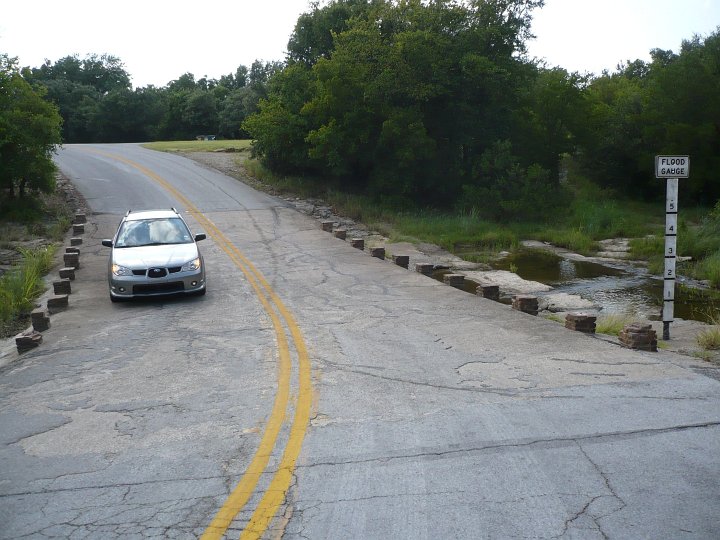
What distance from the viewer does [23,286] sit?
49.8 feet

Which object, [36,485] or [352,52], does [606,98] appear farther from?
[36,485]

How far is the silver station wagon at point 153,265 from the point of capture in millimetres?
13367

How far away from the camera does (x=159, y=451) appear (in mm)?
6180

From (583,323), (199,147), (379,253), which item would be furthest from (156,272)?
(199,147)

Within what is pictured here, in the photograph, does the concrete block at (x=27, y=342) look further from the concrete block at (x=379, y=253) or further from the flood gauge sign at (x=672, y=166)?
the concrete block at (x=379, y=253)

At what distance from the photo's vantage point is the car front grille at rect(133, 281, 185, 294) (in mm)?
13332

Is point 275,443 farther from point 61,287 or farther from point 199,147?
point 199,147

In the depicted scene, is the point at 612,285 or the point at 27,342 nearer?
the point at 27,342

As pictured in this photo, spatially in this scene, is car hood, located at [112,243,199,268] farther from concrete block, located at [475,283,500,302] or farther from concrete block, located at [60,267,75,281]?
concrete block, located at [475,283,500,302]

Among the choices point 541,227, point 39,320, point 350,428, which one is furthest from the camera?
point 541,227

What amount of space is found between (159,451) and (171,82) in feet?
304

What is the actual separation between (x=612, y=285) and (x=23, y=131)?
19.3 meters

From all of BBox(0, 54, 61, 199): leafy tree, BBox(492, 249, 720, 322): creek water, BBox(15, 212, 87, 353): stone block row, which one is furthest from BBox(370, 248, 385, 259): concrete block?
BBox(0, 54, 61, 199): leafy tree

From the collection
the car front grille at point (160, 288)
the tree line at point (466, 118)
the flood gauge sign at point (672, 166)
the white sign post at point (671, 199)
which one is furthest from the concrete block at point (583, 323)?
the tree line at point (466, 118)
